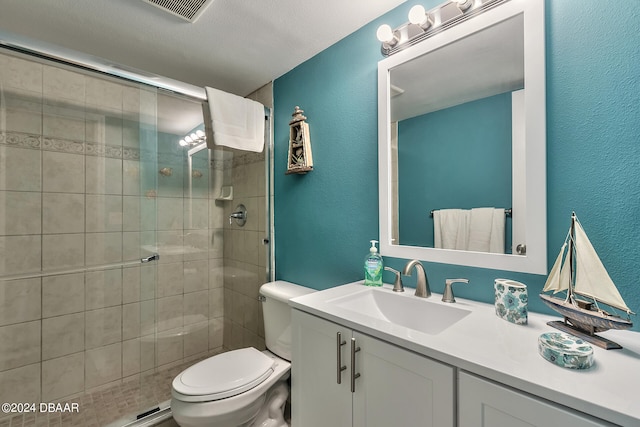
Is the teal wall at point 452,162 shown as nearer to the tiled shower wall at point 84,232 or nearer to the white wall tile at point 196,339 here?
the tiled shower wall at point 84,232

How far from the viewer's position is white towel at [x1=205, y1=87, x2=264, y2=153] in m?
1.74

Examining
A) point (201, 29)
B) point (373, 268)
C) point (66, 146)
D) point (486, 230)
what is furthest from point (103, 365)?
point (486, 230)

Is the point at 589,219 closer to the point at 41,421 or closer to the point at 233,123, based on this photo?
the point at 233,123

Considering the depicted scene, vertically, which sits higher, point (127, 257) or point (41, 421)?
point (127, 257)

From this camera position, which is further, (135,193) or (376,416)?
(135,193)

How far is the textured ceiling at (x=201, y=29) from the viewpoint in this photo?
1313 mm

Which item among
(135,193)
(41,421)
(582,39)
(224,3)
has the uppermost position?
(224,3)

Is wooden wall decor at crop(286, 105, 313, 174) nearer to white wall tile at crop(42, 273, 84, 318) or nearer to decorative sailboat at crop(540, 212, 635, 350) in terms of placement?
decorative sailboat at crop(540, 212, 635, 350)

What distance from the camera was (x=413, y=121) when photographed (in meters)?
1.28

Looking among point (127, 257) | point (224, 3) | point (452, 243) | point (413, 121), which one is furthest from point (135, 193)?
point (452, 243)

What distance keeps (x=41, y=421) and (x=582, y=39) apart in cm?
313

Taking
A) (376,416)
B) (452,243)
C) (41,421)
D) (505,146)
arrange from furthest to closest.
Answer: (41,421), (452,243), (505,146), (376,416)

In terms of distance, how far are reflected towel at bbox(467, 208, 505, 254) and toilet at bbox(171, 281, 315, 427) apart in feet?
3.25

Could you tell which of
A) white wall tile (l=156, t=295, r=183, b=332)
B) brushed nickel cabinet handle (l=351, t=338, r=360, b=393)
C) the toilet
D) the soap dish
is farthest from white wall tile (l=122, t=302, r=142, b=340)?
the soap dish
